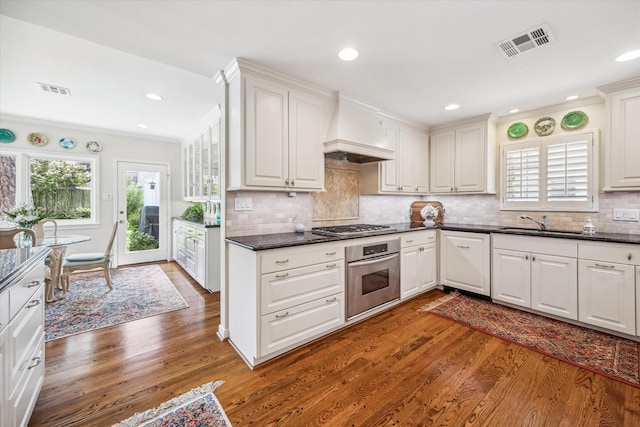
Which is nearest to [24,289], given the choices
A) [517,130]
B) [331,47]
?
[331,47]

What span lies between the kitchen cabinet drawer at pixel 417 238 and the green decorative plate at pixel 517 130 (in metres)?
1.65

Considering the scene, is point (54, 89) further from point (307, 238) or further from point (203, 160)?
point (307, 238)

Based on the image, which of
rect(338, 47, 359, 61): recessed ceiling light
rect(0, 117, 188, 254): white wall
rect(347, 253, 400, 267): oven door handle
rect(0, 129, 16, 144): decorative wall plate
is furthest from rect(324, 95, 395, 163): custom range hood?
rect(0, 129, 16, 144): decorative wall plate

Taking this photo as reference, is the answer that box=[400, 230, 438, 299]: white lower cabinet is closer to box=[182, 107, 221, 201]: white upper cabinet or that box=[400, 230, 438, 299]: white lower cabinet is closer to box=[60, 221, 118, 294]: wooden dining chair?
box=[182, 107, 221, 201]: white upper cabinet

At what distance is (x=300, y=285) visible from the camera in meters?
2.22

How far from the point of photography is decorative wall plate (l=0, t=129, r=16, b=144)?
13.2ft

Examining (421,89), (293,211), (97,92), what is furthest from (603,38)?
(97,92)

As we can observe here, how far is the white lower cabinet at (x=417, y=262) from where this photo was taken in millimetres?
3205

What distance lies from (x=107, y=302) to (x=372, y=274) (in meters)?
3.18

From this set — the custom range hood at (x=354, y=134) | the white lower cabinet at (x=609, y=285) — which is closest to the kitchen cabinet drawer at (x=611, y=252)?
the white lower cabinet at (x=609, y=285)

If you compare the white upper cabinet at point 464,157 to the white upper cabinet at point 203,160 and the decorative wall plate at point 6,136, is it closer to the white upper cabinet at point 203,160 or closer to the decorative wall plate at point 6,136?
the white upper cabinet at point 203,160

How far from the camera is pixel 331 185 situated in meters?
3.34

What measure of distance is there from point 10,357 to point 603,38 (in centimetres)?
397

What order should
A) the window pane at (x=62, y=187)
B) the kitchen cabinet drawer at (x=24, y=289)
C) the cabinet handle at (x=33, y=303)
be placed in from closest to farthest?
the kitchen cabinet drawer at (x=24, y=289), the cabinet handle at (x=33, y=303), the window pane at (x=62, y=187)
